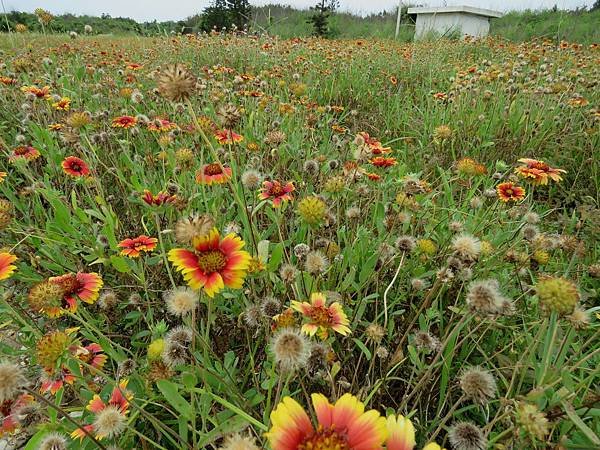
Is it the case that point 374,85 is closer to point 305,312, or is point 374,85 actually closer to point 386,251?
point 386,251

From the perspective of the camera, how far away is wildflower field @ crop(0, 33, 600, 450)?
2.58 feet

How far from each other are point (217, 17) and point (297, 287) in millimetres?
17980

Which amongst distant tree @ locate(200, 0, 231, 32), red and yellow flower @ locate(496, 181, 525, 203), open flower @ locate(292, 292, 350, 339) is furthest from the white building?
open flower @ locate(292, 292, 350, 339)

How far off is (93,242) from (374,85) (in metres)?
3.60

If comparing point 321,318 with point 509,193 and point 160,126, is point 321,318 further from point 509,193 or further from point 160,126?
point 160,126

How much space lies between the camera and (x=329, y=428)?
0.60m

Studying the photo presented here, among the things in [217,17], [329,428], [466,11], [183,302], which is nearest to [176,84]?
[183,302]

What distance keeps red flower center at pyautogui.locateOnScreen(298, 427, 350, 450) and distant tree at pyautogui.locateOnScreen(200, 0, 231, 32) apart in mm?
17739

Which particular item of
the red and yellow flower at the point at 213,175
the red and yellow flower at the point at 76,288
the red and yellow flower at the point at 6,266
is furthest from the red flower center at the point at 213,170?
the red and yellow flower at the point at 6,266

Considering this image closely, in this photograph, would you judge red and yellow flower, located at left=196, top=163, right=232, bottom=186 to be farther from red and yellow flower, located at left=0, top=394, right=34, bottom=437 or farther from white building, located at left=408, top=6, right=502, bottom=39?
white building, located at left=408, top=6, right=502, bottom=39

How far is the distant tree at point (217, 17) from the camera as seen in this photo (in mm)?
16328

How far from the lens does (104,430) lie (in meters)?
0.72

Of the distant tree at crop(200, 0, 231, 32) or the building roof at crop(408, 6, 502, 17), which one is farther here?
the distant tree at crop(200, 0, 231, 32)

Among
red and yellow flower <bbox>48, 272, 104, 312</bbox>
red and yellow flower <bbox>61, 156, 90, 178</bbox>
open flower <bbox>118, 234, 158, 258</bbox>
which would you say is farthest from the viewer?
red and yellow flower <bbox>61, 156, 90, 178</bbox>
